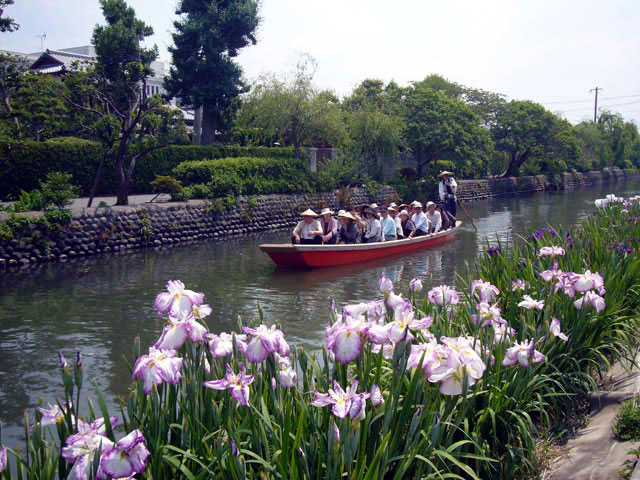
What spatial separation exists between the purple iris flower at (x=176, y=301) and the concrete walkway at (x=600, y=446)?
2362 millimetres

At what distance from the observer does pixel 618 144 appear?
211 ft

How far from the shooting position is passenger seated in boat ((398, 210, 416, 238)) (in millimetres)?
16484

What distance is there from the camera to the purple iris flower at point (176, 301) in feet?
9.62

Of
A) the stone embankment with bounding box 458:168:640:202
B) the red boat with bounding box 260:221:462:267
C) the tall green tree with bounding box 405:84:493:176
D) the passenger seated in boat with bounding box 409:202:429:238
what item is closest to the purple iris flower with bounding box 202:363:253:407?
the red boat with bounding box 260:221:462:267

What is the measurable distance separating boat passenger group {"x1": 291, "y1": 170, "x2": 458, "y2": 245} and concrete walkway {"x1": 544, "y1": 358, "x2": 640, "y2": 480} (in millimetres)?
9219

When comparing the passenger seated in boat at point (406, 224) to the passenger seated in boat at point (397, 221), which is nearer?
the passenger seated in boat at point (397, 221)

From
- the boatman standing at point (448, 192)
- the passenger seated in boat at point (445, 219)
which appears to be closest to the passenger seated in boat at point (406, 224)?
the passenger seated in boat at point (445, 219)

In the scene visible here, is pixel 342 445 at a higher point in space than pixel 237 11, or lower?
lower

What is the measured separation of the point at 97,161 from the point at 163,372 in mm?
20146

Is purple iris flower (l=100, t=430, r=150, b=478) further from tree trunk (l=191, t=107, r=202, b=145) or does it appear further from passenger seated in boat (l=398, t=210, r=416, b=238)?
tree trunk (l=191, t=107, r=202, b=145)

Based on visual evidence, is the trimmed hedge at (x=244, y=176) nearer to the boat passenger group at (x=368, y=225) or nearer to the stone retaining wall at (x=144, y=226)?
the stone retaining wall at (x=144, y=226)

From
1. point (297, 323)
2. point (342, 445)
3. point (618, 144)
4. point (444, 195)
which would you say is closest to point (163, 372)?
point (342, 445)

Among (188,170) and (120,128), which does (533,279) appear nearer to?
(120,128)

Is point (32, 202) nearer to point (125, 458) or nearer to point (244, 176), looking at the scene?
point (244, 176)
